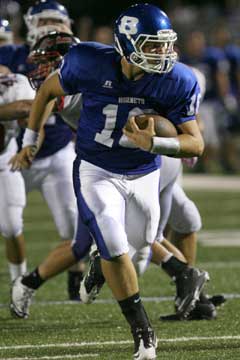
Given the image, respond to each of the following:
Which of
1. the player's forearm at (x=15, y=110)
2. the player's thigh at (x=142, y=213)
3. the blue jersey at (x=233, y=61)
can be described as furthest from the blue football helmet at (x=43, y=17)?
the blue jersey at (x=233, y=61)

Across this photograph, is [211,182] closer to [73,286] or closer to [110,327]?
[73,286]

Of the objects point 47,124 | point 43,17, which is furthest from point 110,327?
Result: point 43,17

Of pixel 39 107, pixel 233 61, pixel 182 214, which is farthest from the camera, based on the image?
pixel 233 61

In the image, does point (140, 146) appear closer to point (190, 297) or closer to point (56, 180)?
point (190, 297)

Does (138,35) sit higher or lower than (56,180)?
higher

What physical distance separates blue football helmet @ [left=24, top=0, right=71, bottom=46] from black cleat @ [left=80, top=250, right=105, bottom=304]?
172 centimetres

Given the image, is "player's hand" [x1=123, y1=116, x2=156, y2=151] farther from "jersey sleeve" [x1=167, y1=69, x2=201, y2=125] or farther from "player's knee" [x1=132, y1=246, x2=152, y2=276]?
"player's knee" [x1=132, y1=246, x2=152, y2=276]

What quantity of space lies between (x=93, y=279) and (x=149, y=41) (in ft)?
3.32

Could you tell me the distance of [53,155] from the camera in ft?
20.6

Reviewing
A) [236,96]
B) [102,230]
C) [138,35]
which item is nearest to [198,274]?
[102,230]

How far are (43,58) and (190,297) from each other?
1.33 meters

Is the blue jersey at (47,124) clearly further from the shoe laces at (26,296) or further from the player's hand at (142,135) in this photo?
the player's hand at (142,135)

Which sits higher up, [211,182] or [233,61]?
[233,61]

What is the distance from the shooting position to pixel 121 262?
4.48m
